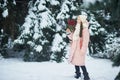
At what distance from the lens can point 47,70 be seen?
10391 millimetres

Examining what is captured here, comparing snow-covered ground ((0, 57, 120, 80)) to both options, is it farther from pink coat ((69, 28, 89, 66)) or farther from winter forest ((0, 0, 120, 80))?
pink coat ((69, 28, 89, 66))

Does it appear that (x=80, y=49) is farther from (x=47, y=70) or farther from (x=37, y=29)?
(x=37, y=29)

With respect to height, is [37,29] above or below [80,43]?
above

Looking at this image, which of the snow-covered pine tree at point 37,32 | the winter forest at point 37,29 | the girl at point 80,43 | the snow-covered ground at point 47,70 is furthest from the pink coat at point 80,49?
the snow-covered pine tree at point 37,32

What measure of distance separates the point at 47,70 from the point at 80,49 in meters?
2.08

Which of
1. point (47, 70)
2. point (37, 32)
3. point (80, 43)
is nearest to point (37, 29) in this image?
point (37, 32)

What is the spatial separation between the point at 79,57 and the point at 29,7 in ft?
14.9

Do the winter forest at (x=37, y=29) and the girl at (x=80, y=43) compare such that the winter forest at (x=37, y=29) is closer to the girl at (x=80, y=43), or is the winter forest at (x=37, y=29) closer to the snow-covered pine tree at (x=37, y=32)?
the snow-covered pine tree at (x=37, y=32)

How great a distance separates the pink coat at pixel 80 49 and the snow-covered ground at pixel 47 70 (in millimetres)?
679

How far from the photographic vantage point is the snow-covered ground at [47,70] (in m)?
9.22

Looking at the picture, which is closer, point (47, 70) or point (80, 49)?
point (80, 49)

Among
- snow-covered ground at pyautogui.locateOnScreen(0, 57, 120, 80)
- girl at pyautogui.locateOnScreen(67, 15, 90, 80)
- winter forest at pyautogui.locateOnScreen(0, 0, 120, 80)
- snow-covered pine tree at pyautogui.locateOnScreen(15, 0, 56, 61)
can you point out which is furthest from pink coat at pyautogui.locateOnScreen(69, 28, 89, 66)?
snow-covered pine tree at pyautogui.locateOnScreen(15, 0, 56, 61)

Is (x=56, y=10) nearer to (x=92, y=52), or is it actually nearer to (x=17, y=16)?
(x=17, y=16)

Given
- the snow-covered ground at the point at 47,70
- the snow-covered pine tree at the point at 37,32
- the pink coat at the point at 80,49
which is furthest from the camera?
the snow-covered pine tree at the point at 37,32
